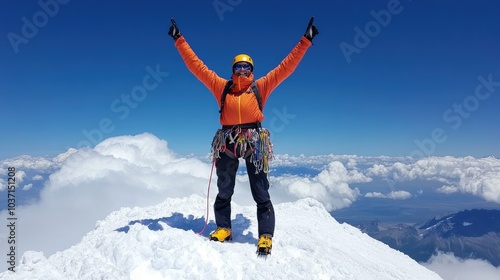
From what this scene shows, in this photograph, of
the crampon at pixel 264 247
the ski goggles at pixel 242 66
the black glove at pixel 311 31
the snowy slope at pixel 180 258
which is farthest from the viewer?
the ski goggles at pixel 242 66

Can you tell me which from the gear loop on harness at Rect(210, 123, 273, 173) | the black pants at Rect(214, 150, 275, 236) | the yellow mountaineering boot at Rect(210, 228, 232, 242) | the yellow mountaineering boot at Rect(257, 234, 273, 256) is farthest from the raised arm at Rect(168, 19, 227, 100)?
the yellow mountaineering boot at Rect(257, 234, 273, 256)

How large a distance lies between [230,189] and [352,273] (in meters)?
2.76

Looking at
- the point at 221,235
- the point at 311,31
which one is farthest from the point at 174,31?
the point at 221,235

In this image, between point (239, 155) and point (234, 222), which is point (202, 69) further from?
point (234, 222)

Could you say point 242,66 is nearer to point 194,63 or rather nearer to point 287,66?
point 287,66

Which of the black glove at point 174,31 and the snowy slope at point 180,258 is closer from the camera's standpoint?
the snowy slope at point 180,258

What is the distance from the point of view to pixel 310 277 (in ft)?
16.3

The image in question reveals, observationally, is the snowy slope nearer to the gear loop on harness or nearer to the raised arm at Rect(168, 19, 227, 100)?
the gear loop on harness

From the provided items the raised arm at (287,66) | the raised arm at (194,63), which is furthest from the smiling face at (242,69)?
the raised arm at (194,63)

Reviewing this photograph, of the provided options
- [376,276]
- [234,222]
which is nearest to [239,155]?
[234,222]

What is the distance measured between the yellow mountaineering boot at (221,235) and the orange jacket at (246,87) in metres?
2.12

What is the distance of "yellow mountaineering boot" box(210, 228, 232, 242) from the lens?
587cm

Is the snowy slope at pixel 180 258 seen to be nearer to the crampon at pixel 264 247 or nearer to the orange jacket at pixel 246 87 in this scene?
the crampon at pixel 264 247

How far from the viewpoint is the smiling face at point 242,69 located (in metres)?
5.94
